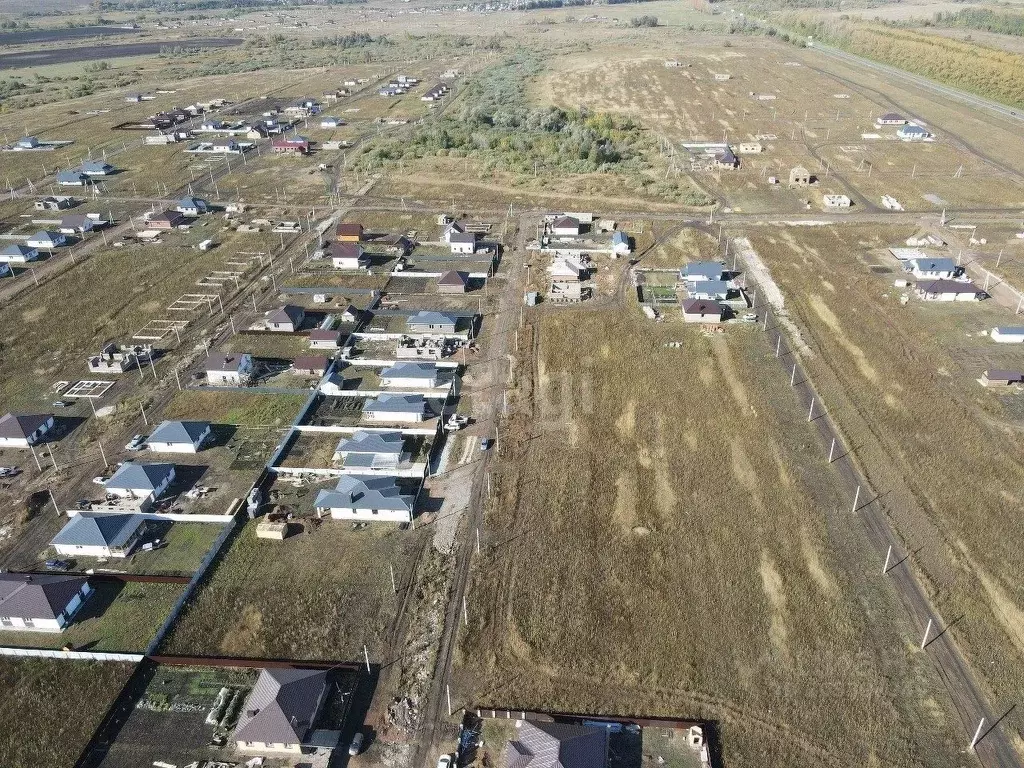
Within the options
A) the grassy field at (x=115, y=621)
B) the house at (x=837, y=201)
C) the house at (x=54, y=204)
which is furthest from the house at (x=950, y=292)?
the house at (x=54, y=204)

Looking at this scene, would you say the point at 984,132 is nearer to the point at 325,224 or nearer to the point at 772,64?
the point at 772,64

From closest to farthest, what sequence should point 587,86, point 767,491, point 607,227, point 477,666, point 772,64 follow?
1. point 477,666
2. point 767,491
3. point 607,227
4. point 587,86
5. point 772,64

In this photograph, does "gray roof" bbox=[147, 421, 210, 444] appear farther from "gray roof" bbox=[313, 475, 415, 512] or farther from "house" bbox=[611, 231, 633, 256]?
"house" bbox=[611, 231, 633, 256]

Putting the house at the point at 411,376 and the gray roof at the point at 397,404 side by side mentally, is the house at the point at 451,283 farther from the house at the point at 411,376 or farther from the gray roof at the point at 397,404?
the gray roof at the point at 397,404

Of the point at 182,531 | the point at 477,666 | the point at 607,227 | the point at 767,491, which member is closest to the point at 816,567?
the point at 767,491

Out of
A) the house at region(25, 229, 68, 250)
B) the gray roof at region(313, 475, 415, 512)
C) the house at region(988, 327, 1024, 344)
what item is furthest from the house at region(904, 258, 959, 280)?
the house at region(25, 229, 68, 250)

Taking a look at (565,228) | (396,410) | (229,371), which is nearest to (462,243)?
(565,228)

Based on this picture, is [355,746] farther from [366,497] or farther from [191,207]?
[191,207]
